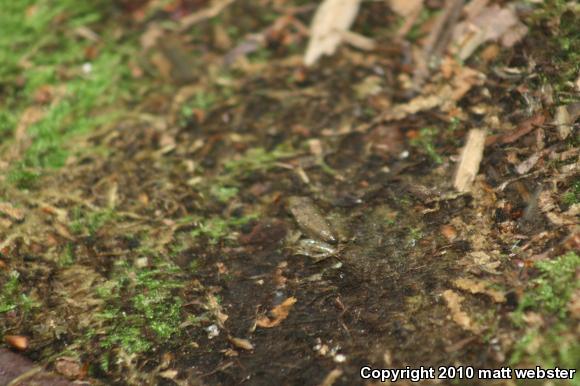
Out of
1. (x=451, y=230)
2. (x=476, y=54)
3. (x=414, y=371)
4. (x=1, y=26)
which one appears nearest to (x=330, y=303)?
(x=414, y=371)

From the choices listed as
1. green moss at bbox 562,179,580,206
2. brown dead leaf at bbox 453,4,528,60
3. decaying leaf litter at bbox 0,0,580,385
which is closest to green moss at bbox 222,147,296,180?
decaying leaf litter at bbox 0,0,580,385

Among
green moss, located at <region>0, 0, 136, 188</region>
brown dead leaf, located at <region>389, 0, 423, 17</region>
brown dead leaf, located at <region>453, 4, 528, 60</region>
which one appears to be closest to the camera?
brown dead leaf, located at <region>453, 4, 528, 60</region>

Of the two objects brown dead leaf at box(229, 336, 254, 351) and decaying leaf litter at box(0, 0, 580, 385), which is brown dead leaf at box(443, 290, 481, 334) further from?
brown dead leaf at box(229, 336, 254, 351)

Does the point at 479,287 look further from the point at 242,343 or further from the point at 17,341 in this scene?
the point at 17,341

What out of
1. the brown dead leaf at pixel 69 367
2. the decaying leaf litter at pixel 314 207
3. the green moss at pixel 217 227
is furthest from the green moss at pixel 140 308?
→ the green moss at pixel 217 227

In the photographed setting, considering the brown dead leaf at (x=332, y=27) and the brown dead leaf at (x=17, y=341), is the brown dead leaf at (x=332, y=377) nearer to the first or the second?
the brown dead leaf at (x=17, y=341)

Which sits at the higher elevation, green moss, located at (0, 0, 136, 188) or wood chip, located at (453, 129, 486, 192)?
green moss, located at (0, 0, 136, 188)

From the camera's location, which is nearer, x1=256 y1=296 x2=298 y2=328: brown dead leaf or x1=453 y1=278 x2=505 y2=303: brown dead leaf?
x1=453 y1=278 x2=505 y2=303: brown dead leaf
